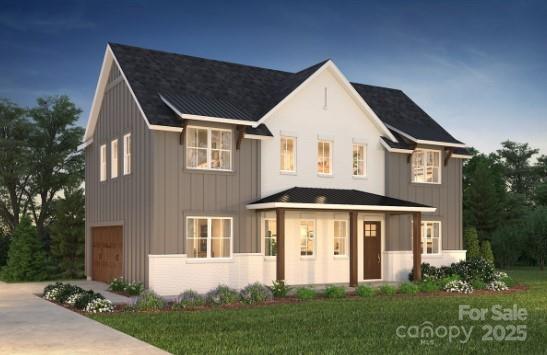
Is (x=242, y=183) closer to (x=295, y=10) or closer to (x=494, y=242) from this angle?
(x=295, y=10)

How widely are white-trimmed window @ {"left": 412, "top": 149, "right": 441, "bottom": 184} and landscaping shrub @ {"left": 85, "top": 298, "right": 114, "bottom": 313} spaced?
1447 centimetres

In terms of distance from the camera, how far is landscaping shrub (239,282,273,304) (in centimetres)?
1801

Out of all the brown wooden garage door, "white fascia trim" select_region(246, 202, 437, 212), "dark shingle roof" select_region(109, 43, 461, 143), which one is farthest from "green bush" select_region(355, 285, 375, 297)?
the brown wooden garage door

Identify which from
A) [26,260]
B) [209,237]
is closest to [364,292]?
[209,237]

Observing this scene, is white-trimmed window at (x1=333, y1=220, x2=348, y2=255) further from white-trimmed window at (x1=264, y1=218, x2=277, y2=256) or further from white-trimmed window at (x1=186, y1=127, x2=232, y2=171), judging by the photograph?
white-trimmed window at (x1=186, y1=127, x2=232, y2=171)

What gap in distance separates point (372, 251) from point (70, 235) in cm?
1285

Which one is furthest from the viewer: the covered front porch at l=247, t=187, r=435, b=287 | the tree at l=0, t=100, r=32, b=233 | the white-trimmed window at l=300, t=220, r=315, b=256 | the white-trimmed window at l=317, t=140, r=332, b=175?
the tree at l=0, t=100, r=32, b=233

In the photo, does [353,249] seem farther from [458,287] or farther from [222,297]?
[222,297]

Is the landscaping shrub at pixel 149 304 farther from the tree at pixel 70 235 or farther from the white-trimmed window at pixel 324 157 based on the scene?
the tree at pixel 70 235

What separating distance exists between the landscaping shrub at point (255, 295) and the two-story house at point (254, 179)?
64.2 inches

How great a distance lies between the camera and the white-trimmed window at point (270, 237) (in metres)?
22.5

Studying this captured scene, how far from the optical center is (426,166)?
26.9 meters

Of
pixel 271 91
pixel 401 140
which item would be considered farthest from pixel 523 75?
pixel 271 91

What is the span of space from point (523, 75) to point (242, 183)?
1615 centimetres
